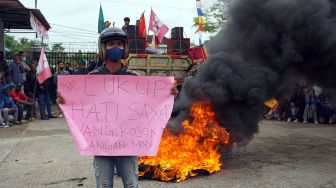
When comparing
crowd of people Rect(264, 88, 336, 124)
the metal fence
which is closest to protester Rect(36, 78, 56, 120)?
the metal fence

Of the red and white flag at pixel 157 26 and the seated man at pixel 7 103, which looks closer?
the seated man at pixel 7 103

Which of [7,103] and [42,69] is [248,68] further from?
[7,103]

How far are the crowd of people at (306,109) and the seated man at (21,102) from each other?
747 centimetres

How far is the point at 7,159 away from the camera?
292 inches

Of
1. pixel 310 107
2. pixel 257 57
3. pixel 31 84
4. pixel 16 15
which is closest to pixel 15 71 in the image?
pixel 31 84

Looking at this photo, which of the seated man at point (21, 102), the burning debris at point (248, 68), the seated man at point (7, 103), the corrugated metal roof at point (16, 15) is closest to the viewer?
the burning debris at point (248, 68)

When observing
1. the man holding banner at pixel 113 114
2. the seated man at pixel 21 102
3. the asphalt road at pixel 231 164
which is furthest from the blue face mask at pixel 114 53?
the seated man at pixel 21 102

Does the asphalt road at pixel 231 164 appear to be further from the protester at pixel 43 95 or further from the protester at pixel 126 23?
the protester at pixel 126 23

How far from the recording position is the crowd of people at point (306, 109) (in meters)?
13.5

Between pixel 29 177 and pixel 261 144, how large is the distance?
470cm

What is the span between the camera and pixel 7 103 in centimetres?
1261

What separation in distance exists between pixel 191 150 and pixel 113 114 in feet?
9.09

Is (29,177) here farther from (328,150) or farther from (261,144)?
(328,150)

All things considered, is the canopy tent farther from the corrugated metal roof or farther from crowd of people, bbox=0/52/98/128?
crowd of people, bbox=0/52/98/128
